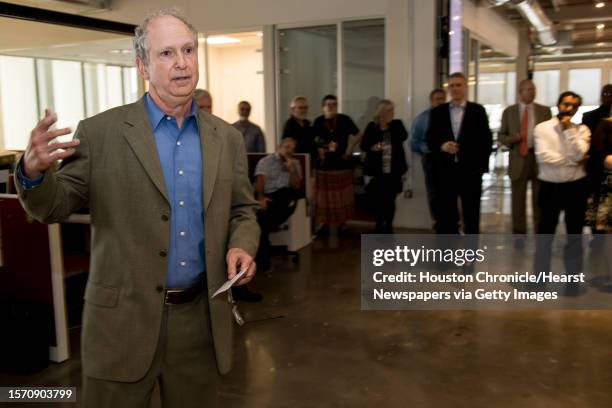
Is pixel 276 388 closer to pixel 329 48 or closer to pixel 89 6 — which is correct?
pixel 329 48

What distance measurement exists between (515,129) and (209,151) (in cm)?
520

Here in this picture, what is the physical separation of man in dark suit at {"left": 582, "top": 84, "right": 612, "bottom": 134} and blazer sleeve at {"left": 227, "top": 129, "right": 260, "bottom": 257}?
409cm

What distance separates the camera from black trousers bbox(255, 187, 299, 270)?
5.46 m

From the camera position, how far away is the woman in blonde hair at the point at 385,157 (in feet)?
21.5

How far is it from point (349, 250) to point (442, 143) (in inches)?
67.9

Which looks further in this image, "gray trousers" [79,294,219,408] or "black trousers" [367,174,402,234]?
"black trousers" [367,174,402,234]

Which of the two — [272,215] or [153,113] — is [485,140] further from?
[153,113]

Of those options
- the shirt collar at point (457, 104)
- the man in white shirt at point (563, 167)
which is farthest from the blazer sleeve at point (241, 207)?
the shirt collar at point (457, 104)

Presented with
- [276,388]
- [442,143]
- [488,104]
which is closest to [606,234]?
[442,143]

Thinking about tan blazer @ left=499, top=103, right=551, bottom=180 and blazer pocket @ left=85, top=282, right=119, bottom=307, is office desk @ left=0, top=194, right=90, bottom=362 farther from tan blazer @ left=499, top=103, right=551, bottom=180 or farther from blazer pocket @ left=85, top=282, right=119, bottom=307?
tan blazer @ left=499, top=103, right=551, bottom=180

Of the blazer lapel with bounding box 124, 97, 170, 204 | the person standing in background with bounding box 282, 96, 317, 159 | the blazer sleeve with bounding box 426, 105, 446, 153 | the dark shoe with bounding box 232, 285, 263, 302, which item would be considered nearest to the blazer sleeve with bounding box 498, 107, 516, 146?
the blazer sleeve with bounding box 426, 105, 446, 153

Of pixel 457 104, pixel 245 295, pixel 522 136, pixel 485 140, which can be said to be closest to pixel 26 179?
pixel 245 295

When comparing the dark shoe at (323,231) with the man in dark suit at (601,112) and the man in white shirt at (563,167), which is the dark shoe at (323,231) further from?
the man in dark suit at (601,112)

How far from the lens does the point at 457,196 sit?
17.1ft
